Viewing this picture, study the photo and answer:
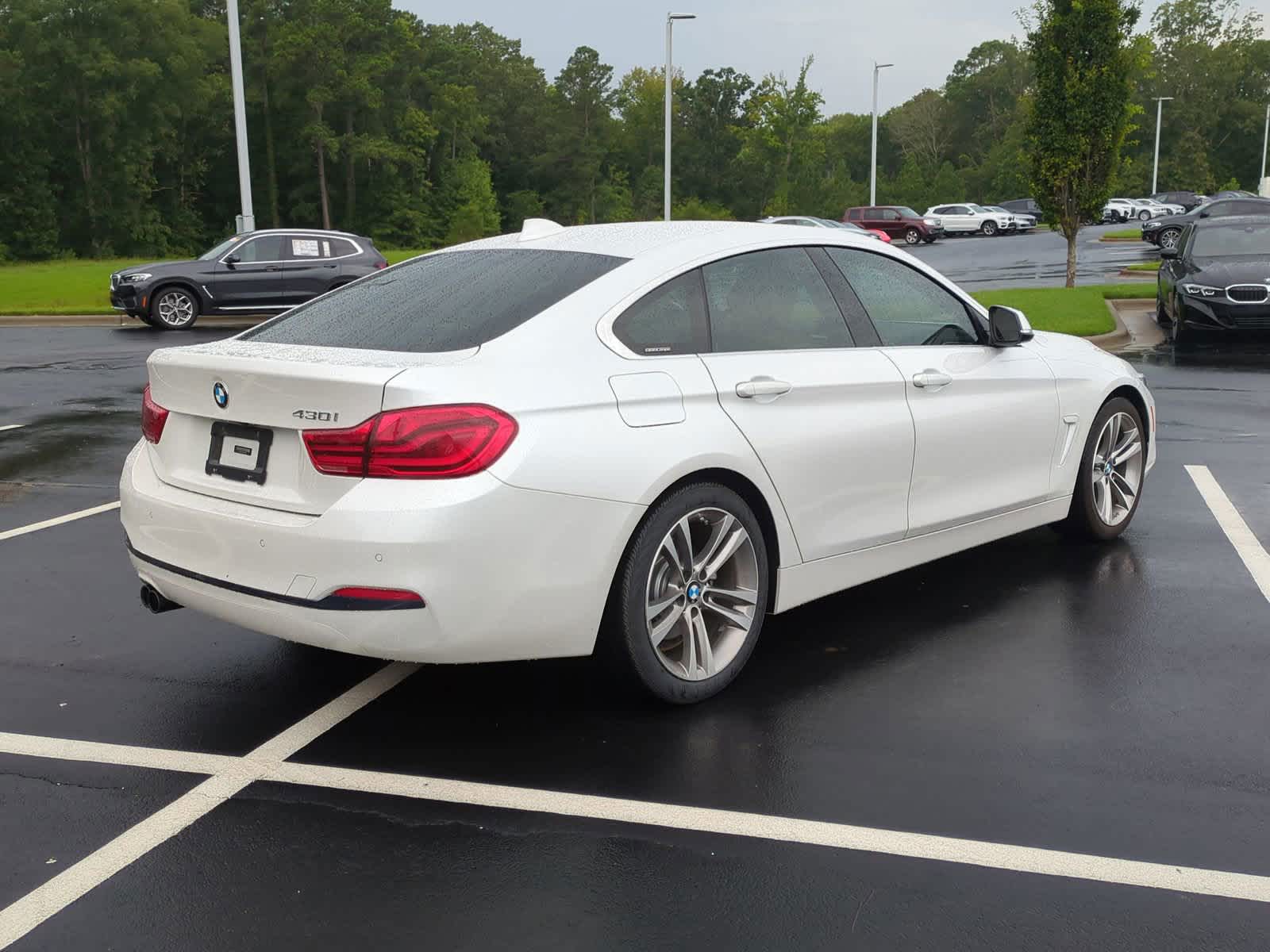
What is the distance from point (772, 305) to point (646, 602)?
1293mm

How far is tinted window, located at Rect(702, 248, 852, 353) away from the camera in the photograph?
15.6 feet

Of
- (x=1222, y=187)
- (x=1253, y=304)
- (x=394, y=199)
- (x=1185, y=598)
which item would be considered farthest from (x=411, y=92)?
(x=1185, y=598)

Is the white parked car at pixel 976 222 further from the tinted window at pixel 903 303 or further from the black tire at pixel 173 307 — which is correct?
the tinted window at pixel 903 303

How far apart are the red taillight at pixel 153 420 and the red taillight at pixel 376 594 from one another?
1141 millimetres

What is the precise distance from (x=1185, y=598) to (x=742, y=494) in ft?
7.76

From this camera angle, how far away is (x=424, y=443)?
3.86m

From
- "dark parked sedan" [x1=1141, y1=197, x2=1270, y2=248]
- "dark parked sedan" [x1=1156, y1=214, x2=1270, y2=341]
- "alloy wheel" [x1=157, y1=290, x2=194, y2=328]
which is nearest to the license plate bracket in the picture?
"dark parked sedan" [x1=1156, y1=214, x2=1270, y2=341]

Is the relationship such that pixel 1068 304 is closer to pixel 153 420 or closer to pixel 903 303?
pixel 903 303

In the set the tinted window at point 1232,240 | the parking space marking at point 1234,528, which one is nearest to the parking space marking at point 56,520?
the parking space marking at point 1234,528

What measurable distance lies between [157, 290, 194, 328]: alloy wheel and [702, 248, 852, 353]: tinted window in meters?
18.0

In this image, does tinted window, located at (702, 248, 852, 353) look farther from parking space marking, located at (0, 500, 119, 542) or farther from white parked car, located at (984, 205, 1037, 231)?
white parked car, located at (984, 205, 1037, 231)

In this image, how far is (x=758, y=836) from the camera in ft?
11.8

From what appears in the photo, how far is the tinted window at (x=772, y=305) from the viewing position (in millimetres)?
4754

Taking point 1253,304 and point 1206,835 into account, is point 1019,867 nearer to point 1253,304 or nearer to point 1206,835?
point 1206,835
